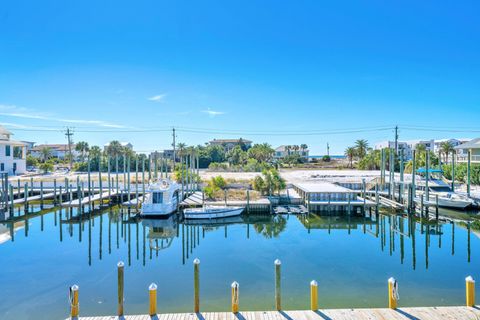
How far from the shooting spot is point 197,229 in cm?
2695

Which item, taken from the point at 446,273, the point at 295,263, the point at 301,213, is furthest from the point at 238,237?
the point at 446,273

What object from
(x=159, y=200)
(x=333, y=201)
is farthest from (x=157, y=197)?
(x=333, y=201)

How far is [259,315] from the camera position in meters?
10.5

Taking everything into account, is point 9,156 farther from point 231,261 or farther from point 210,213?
point 231,261

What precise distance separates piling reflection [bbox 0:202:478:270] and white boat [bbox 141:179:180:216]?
2.61 ft

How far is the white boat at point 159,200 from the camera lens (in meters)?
29.6

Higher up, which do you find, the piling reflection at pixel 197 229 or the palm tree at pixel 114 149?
the palm tree at pixel 114 149

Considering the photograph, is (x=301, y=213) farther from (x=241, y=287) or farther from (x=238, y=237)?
(x=241, y=287)

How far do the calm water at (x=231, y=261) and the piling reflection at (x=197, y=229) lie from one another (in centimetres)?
8

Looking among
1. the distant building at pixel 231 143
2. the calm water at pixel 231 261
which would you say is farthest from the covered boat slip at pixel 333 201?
the distant building at pixel 231 143

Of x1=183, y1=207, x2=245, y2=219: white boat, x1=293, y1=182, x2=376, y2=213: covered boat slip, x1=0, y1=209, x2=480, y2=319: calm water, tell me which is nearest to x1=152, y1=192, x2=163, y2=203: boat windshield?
x1=0, y1=209, x2=480, y2=319: calm water

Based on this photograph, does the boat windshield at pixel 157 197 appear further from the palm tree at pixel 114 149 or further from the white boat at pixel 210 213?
the palm tree at pixel 114 149

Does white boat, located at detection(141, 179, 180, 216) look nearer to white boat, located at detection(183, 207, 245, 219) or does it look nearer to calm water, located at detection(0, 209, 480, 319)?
calm water, located at detection(0, 209, 480, 319)

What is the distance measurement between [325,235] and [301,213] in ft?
19.6
